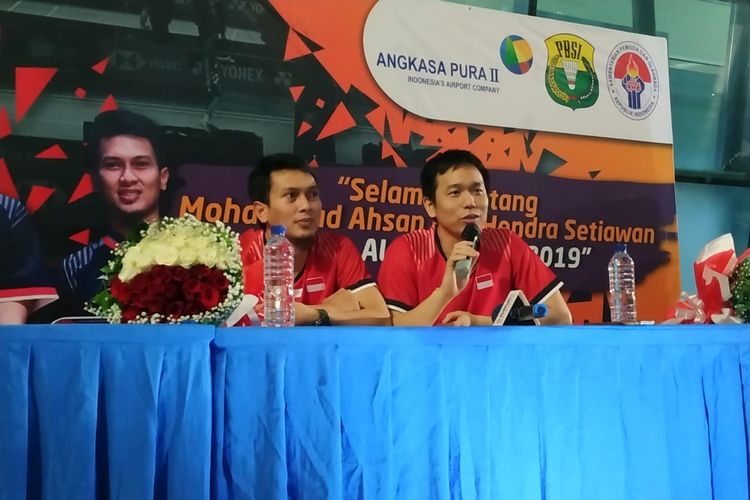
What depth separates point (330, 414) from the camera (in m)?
1.21

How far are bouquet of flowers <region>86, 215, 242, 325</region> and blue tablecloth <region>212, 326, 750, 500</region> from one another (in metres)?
0.18

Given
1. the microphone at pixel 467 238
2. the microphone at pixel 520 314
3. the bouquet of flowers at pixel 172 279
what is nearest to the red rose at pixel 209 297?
the bouquet of flowers at pixel 172 279

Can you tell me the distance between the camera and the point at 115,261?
141 centimetres

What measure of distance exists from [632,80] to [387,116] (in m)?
1.32

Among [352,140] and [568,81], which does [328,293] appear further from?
[568,81]

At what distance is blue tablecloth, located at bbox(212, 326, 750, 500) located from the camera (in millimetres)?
1197

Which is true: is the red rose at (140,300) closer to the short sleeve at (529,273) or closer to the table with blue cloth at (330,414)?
the table with blue cloth at (330,414)

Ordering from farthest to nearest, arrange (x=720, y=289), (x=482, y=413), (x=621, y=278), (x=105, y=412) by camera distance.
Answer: (x=621, y=278) < (x=720, y=289) < (x=482, y=413) < (x=105, y=412)

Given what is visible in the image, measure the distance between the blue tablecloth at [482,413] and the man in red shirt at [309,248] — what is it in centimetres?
127

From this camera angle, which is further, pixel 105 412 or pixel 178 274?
pixel 178 274

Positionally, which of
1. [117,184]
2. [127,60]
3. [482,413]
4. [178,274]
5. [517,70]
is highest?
[517,70]

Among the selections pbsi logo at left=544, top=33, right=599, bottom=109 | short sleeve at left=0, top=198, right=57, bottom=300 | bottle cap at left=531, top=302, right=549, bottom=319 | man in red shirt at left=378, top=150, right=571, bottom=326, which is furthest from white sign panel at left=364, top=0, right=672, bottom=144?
bottle cap at left=531, top=302, right=549, bottom=319

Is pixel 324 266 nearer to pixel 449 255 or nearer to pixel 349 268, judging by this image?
pixel 349 268

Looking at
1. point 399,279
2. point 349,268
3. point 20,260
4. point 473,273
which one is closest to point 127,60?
point 20,260
